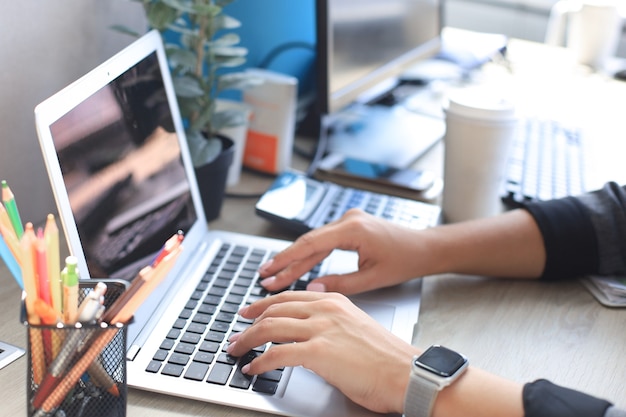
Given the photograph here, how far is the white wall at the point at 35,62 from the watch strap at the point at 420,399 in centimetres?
57

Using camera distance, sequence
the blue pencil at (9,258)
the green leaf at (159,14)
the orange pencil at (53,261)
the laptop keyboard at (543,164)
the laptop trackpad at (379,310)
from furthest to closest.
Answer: the laptop keyboard at (543,164)
the green leaf at (159,14)
the laptop trackpad at (379,310)
the blue pencil at (9,258)
the orange pencil at (53,261)

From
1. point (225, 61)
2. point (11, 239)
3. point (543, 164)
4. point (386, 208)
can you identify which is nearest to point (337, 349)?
point (11, 239)

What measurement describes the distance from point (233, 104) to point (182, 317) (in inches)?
19.4

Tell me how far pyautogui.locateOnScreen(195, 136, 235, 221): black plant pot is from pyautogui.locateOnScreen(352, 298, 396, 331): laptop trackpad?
11.1 inches

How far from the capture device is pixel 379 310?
83 cm

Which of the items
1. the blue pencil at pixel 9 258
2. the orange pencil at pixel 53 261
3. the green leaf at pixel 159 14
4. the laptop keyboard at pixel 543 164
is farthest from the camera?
the laptop keyboard at pixel 543 164

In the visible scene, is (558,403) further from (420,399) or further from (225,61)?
(225,61)

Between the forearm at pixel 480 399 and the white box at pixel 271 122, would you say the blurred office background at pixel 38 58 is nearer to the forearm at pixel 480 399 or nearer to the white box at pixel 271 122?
the white box at pixel 271 122

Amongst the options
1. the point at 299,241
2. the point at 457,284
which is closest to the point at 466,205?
the point at 457,284

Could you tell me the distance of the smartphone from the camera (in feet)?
3.72

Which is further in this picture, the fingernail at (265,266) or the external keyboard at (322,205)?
the external keyboard at (322,205)

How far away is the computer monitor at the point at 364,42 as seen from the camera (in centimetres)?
115

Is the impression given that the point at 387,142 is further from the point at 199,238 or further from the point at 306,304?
the point at 306,304

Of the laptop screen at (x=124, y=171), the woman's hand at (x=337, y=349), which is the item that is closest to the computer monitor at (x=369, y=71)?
the laptop screen at (x=124, y=171)
